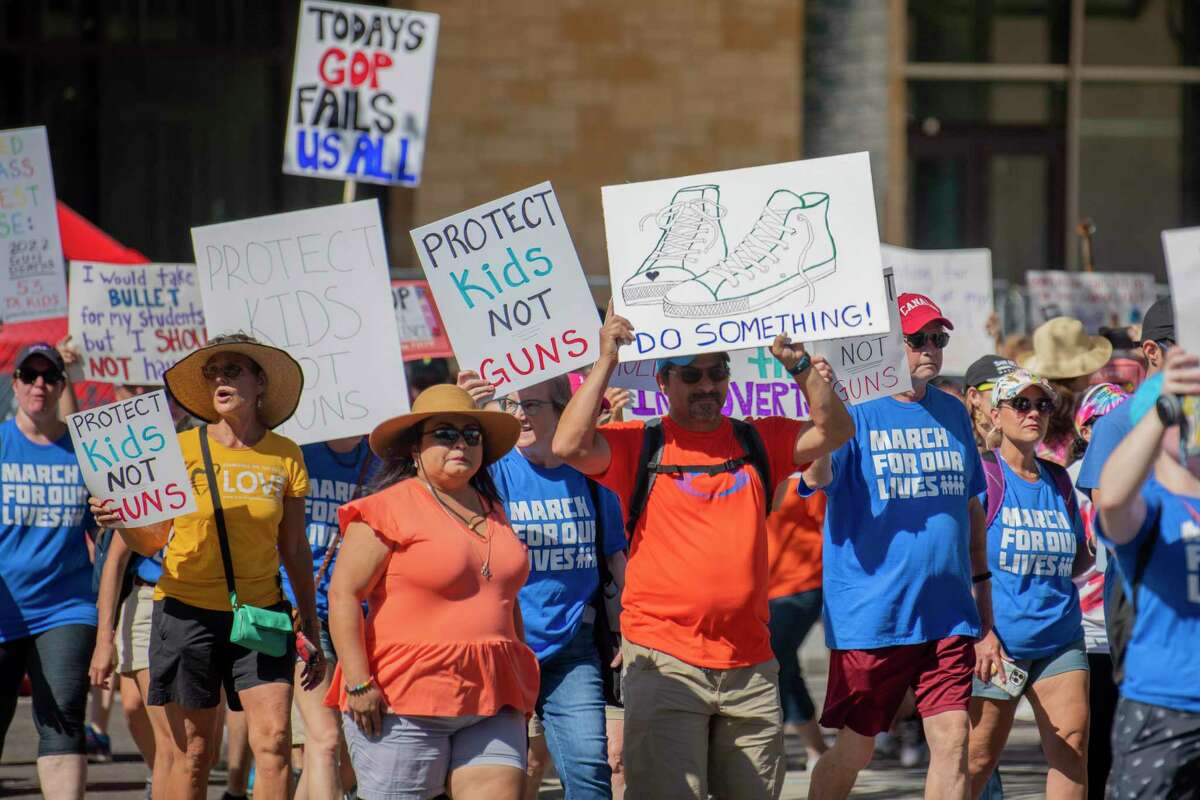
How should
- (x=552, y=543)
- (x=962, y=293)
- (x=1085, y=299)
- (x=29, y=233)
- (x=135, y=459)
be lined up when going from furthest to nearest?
(x=1085, y=299), (x=962, y=293), (x=29, y=233), (x=135, y=459), (x=552, y=543)

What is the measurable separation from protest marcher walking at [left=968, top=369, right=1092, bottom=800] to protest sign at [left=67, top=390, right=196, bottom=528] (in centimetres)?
285

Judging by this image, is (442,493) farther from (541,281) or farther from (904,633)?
(904,633)

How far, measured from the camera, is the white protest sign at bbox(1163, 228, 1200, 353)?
4879 mm

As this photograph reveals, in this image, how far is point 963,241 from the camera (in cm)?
1738

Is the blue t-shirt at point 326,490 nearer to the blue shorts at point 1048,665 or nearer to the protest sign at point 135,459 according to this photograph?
the protest sign at point 135,459

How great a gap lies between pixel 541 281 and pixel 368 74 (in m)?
3.55

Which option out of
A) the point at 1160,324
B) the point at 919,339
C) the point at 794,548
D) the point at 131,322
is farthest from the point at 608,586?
the point at 131,322

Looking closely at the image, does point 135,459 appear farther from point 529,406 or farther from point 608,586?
point 608,586

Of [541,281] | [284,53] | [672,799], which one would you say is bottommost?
[672,799]

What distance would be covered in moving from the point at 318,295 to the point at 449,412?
6.34ft

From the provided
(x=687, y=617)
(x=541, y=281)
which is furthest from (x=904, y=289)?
(x=687, y=617)

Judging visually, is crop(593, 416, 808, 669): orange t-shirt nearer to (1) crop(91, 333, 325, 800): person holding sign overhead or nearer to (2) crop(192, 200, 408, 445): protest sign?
(1) crop(91, 333, 325, 800): person holding sign overhead

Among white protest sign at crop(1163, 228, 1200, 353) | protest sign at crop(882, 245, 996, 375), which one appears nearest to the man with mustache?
white protest sign at crop(1163, 228, 1200, 353)

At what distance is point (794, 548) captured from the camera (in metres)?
9.03
